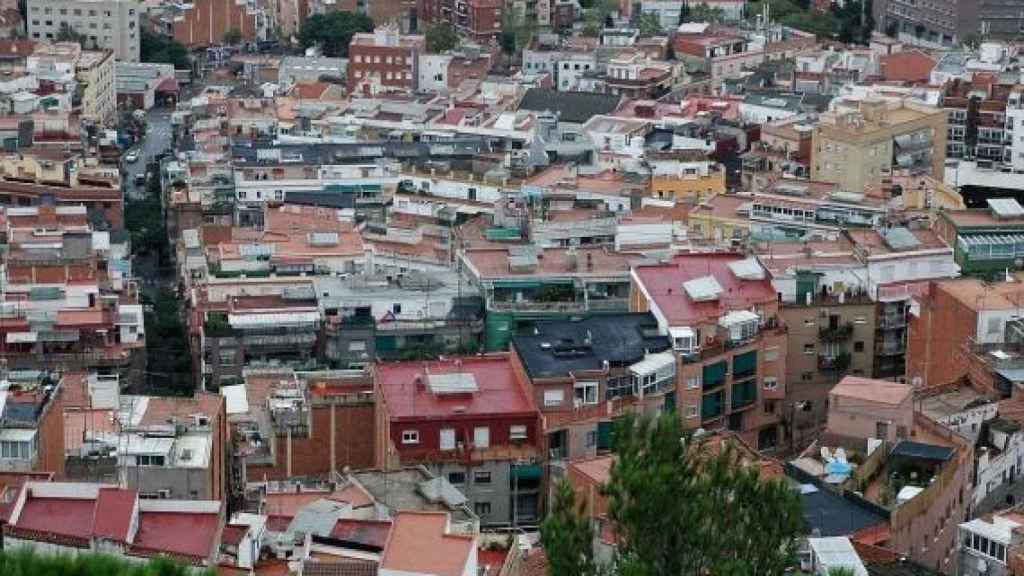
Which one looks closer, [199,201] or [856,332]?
[856,332]

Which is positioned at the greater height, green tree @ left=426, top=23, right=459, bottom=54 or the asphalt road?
green tree @ left=426, top=23, right=459, bottom=54

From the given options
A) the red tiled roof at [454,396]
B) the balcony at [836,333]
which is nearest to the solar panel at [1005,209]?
the balcony at [836,333]

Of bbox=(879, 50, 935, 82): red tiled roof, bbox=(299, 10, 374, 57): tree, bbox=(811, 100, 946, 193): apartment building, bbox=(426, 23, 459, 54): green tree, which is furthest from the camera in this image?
bbox=(299, 10, 374, 57): tree

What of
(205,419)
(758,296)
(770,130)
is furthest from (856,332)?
(770,130)

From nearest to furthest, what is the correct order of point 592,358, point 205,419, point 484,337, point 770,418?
point 205,419 → point 592,358 → point 770,418 → point 484,337

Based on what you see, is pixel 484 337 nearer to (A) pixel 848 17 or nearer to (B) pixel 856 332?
(B) pixel 856 332

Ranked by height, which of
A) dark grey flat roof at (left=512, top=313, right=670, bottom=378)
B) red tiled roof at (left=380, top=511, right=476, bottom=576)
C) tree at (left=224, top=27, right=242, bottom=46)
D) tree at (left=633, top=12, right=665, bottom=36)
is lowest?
red tiled roof at (left=380, top=511, right=476, bottom=576)

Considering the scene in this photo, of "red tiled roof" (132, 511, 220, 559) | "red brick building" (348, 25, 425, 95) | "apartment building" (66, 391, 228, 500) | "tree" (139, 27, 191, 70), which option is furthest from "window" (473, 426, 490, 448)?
"tree" (139, 27, 191, 70)

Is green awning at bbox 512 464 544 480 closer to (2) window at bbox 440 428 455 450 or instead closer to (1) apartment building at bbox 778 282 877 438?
(2) window at bbox 440 428 455 450
